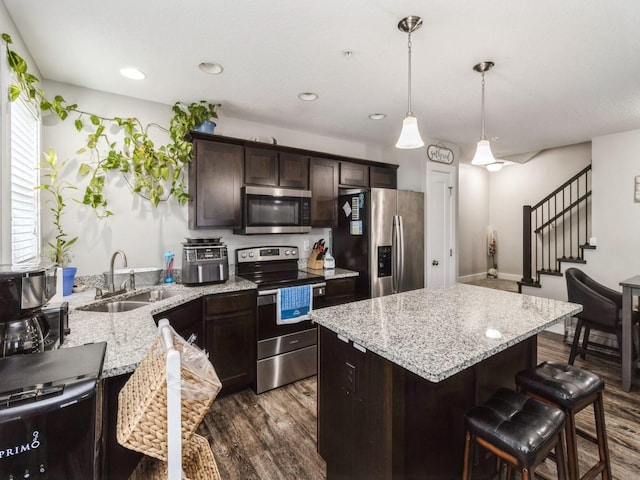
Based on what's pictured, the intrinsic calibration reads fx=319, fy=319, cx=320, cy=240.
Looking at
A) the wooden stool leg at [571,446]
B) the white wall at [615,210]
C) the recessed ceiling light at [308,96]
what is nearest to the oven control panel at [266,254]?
the recessed ceiling light at [308,96]

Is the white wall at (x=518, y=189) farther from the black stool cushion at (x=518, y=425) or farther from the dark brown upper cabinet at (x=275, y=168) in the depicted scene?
the black stool cushion at (x=518, y=425)

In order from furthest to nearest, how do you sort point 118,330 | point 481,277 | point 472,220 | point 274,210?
point 481,277 → point 472,220 → point 274,210 → point 118,330

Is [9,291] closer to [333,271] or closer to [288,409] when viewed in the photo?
[288,409]

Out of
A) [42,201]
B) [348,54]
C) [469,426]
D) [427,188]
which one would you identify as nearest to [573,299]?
[427,188]

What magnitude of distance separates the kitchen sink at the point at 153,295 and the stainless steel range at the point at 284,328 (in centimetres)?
72

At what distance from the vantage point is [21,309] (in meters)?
1.09

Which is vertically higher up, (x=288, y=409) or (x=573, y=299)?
(x=573, y=299)

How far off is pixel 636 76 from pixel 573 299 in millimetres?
2025

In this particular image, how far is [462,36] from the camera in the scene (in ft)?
6.33

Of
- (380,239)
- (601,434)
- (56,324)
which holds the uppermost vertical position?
(380,239)

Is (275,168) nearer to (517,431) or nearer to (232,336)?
(232,336)

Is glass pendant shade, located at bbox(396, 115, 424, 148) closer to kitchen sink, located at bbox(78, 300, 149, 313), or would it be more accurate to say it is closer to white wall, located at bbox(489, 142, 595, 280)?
kitchen sink, located at bbox(78, 300, 149, 313)

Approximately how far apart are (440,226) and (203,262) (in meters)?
3.00

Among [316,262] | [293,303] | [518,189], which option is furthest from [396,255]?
[518,189]
